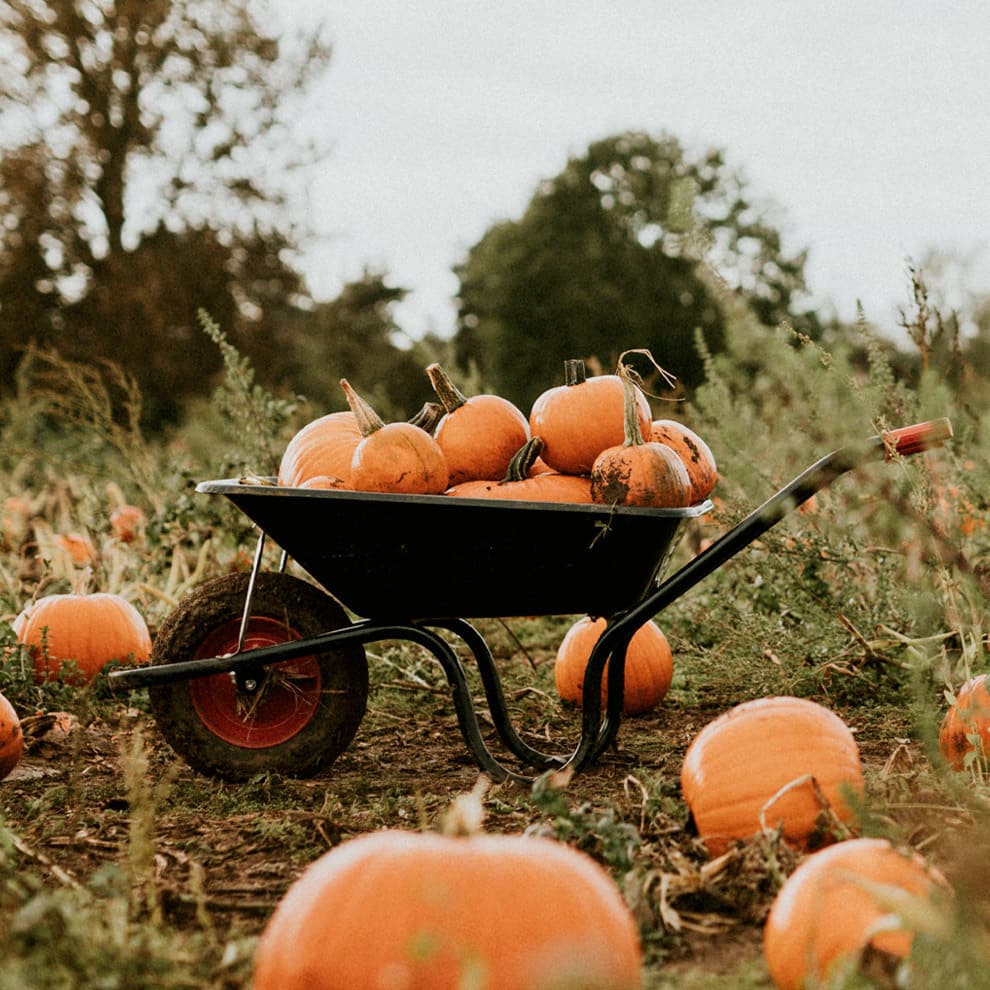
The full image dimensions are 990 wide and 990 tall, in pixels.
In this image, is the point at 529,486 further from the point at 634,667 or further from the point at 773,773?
the point at 634,667

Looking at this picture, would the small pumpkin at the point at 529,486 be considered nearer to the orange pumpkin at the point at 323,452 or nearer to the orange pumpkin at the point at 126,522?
the orange pumpkin at the point at 323,452

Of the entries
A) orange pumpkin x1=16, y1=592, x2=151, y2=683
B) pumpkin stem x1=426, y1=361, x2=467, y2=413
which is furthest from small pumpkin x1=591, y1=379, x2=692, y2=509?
orange pumpkin x1=16, y1=592, x2=151, y2=683

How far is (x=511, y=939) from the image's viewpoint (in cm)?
117

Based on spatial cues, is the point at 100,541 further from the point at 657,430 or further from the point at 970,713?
the point at 970,713

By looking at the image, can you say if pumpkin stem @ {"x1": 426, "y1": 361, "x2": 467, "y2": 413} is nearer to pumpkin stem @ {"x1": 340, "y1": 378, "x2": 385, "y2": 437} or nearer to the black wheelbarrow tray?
pumpkin stem @ {"x1": 340, "y1": 378, "x2": 385, "y2": 437}

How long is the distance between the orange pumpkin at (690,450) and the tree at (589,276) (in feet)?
75.0

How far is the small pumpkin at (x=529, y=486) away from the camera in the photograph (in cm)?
256

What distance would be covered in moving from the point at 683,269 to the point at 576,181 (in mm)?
4474

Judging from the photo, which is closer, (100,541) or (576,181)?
(100,541)

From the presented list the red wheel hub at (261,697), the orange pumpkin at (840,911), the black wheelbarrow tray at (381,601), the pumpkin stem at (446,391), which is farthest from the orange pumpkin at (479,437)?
the orange pumpkin at (840,911)

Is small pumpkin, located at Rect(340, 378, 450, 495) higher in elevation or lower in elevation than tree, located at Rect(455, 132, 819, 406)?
lower

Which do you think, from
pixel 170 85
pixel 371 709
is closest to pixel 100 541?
pixel 371 709

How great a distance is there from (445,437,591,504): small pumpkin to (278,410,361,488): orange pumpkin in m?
0.29

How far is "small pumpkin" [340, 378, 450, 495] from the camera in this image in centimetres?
249
